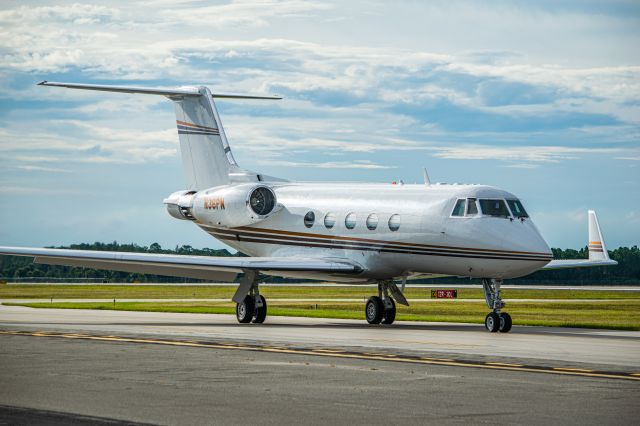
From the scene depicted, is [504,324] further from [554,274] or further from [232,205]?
[554,274]

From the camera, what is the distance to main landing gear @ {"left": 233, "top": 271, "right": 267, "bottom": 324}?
3203cm

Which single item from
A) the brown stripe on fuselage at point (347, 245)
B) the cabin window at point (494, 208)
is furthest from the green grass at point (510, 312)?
the cabin window at point (494, 208)

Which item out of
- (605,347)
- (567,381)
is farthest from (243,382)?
(605,347)

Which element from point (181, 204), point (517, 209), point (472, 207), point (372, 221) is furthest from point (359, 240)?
point (181, 204)

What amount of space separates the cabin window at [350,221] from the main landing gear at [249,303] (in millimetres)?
3181

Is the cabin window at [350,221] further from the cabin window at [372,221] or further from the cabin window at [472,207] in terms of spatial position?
the cabin window at [472,207]

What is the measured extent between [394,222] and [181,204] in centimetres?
1015

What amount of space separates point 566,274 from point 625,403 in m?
116

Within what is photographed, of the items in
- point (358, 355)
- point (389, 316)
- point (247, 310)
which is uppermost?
point (247, 310)

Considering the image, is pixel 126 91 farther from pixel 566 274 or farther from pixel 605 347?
pixel 566 274

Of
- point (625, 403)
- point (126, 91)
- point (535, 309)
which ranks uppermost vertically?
point (126, 91)

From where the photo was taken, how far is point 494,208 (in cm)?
2841

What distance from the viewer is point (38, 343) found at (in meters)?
22.3

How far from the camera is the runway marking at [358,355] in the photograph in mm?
17000
